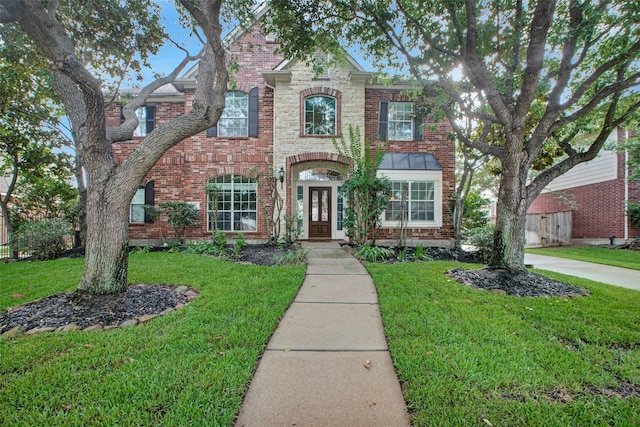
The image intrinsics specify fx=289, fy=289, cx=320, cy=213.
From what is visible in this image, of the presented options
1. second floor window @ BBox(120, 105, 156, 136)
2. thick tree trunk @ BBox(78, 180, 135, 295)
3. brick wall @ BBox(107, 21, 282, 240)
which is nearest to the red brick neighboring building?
brick wall @ BBox(107, 21, 282, 240)

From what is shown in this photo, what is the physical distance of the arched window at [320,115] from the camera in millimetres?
10609

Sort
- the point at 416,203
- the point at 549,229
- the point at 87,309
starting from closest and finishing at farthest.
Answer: the point at 87,309
the point at 416,203
the point at 549,229

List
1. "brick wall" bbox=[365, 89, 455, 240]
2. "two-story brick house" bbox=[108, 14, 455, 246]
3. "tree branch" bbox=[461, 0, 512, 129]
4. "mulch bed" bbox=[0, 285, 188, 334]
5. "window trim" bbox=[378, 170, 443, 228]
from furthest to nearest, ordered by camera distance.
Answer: "brick wall" bbox=[365, 89, 455, 240] < "two-story brick house" bbox=[108, 14, 455, 246] < "window trim" bbox=[378, 170, 443, 228] < "tree branch" bbox=[461, 0, 512, 129] < "mulch bed" bbox=[0, 285, 188, 334]

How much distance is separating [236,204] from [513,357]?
964 cm

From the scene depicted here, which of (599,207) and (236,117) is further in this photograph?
(599,207)

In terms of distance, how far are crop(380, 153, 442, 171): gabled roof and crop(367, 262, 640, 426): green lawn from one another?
6.44m

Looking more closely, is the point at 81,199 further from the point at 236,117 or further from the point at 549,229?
the point at 549,229

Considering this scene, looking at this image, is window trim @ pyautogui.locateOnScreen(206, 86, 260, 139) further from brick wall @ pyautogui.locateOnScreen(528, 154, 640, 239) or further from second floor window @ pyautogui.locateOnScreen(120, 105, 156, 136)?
brick wall @ pyautogui.locateOnScreen(528, 154, 640, 239)

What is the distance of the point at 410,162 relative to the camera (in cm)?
1047

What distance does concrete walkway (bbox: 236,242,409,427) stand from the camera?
6.41 ft

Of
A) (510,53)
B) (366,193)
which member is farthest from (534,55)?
(366,193)

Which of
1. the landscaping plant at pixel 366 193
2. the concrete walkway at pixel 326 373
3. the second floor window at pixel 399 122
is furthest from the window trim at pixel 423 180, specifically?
the concrete walkway at pixel 326 373

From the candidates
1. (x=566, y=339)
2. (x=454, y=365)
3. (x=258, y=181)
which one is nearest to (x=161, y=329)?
(x=454, y=365)

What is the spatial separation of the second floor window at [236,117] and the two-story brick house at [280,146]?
0.04 m
